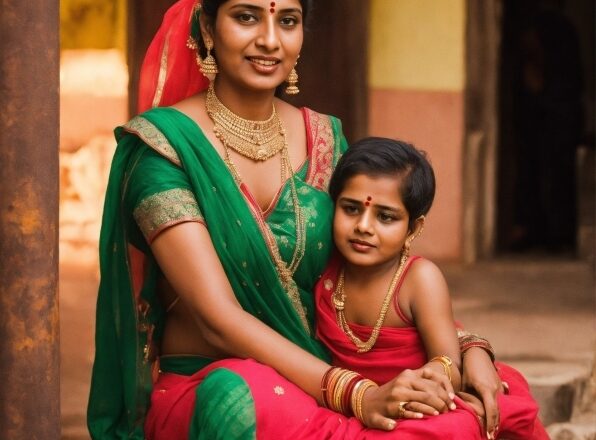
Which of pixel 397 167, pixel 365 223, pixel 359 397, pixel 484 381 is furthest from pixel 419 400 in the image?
pixel 397 167

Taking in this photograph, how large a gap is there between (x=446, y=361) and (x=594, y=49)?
27.2ft

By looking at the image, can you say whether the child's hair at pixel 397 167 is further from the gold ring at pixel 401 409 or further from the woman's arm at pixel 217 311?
the gold ring at pixel 401 409

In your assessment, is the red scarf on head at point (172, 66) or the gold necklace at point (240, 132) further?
the red scarf on head at point (172, 66)

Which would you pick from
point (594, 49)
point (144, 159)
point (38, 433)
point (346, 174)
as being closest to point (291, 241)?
point (346, 174)

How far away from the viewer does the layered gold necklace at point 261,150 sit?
3551mm

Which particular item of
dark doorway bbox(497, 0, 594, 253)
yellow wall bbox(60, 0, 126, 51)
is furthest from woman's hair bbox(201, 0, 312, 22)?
dark doorway bbox(497, 0, 594, 253)

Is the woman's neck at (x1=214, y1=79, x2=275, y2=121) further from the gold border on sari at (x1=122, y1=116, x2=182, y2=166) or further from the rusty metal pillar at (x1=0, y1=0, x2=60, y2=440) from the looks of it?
the rusty metal pillar at (x1=0, y1=0, x2=60, y2=440)

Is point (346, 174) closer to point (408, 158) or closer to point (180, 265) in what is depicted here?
point (408, 158)

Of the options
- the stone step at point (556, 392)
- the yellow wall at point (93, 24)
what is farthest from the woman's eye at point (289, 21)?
the yellow wall at point (93, 24)

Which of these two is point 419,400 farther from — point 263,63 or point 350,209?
point 263,63

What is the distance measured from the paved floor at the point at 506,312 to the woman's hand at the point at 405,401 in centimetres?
173

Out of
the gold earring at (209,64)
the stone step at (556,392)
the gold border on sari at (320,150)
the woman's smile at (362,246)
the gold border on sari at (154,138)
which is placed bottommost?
the stone step at (556,392)

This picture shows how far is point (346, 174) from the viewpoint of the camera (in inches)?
138

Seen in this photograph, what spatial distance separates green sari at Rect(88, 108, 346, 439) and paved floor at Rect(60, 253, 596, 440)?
1.07 m
